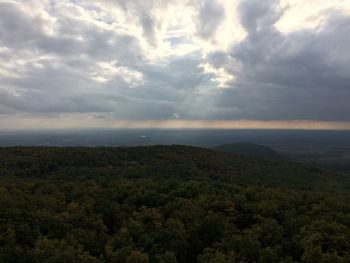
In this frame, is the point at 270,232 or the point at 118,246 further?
the point at 270,232

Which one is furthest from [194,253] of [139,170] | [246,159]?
[246,159]

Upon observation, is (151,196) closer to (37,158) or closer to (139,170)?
(139,170)

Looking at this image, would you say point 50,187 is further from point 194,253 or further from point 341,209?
point 341,209

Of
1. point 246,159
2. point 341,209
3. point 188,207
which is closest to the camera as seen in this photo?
point 188,207

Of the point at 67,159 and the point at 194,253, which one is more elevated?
the point at 67,159

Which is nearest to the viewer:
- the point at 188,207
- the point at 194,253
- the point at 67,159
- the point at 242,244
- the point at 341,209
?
the point at 242,244

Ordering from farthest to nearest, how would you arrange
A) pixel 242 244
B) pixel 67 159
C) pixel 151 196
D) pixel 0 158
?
pixel 67 159 → pixel 0 158 → pixel 151 196 → pixel 242 244

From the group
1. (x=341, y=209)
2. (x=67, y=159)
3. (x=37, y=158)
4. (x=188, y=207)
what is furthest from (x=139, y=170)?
(x=341, y=209)

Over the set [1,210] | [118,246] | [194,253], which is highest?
[1,210]

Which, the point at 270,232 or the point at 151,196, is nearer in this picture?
the point at 270,232
